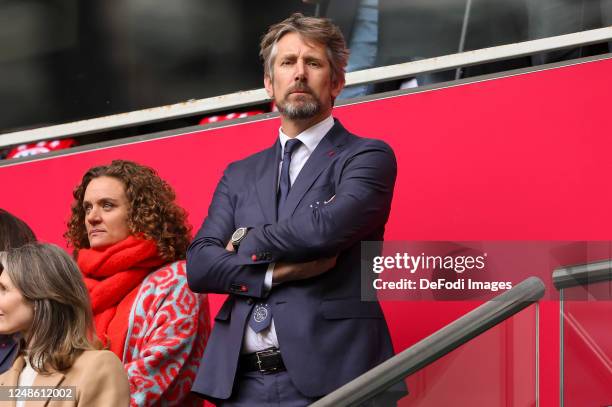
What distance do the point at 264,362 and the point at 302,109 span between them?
2.85 ft

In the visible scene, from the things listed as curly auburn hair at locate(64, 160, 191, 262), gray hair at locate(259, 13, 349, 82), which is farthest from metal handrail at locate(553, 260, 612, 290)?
curly auburn hair at locate(64, 160, 191, 262)

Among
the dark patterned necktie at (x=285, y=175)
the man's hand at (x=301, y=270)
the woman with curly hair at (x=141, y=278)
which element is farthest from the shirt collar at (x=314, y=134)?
the woman with curly hair at (x=141, y=278)

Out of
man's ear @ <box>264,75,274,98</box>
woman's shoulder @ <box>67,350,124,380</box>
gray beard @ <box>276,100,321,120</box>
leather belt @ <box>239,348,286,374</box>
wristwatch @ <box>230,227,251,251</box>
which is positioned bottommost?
leather belt @ <box>239,348,286,374</box>

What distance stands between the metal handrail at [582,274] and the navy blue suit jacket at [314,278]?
58cm

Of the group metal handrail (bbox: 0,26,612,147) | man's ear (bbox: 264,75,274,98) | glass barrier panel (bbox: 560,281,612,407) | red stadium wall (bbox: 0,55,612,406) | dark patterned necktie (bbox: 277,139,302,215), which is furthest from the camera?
metal handrail (bbox: 0,26,612,147)

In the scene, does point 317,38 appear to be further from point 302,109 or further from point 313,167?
point 313,167

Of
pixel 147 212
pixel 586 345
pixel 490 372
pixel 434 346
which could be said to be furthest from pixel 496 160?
pixel 434 346

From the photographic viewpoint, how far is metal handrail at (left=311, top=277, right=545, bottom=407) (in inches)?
143

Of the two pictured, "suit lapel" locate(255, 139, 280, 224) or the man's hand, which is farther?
"suit lapel" locate(255, 139, 280, 224)

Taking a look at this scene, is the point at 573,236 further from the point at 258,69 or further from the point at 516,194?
the point at 258,69

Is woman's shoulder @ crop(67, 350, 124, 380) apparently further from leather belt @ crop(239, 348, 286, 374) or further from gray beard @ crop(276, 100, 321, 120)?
gray beard @ crop(276, 100, 321, 120)

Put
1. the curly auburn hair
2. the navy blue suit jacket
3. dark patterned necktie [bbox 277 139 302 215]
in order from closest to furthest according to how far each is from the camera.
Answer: the navy blue suit jacket, dark patterned necktie [bbox 277 139 302 215], the curly auburn hair

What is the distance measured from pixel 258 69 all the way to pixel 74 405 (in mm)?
2494

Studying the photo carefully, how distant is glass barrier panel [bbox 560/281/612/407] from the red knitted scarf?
1549 millimetres
